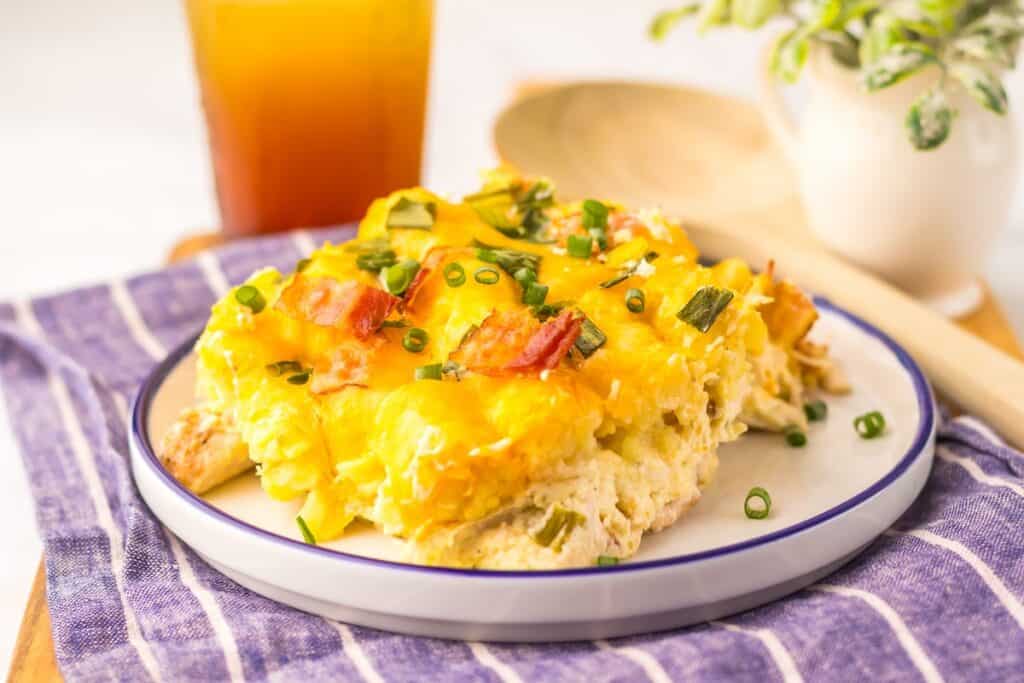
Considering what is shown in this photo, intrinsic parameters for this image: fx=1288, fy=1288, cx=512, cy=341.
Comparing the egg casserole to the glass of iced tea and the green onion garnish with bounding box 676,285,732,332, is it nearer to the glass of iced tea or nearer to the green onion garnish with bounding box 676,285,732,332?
the green onion garnish with bounding box 676,285,732,332

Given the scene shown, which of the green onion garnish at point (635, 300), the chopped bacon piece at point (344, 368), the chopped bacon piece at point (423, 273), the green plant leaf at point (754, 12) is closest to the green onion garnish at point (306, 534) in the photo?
the chopped bacon piece at point (344, 368)

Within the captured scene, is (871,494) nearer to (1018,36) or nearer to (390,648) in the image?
(390,648)

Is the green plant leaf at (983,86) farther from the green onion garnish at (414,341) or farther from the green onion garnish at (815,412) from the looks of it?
the green onion garnish at (414,341)

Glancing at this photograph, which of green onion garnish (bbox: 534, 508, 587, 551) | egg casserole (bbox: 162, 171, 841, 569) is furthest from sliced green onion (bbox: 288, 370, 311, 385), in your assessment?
green onion garnish (bbox: 534, 508, 587, 551)

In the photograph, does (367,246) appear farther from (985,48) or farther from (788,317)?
(985,48)

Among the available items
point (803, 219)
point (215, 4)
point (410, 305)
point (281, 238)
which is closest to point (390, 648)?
point (410, 305)
